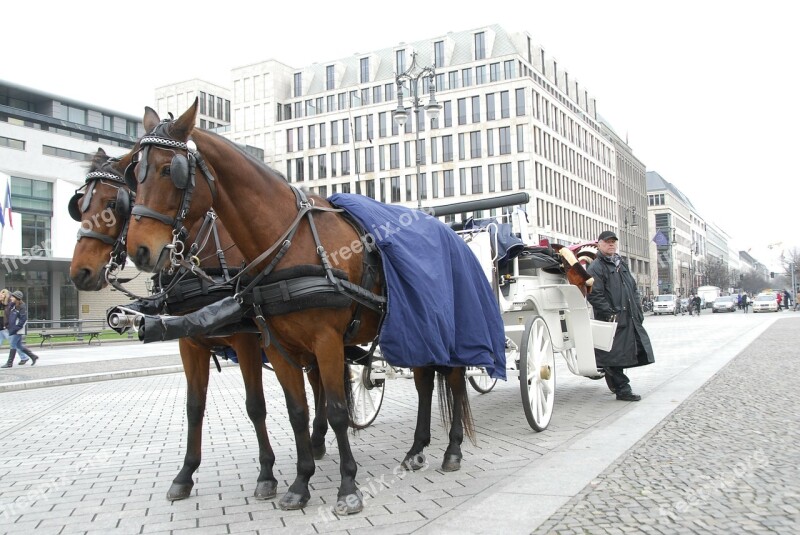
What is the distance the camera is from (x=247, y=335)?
15.9ft

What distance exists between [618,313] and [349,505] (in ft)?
Answer: 17.8

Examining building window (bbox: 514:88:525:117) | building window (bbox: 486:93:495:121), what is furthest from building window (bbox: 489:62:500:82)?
building window (bbox: 514:88:525:117)

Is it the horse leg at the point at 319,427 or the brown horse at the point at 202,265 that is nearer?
the brown horse at the point at 202,265

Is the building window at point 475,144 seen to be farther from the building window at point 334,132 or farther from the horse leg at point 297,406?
the horse leg at point 297,406

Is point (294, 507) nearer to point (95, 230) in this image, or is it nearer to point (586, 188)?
point (95, 230)

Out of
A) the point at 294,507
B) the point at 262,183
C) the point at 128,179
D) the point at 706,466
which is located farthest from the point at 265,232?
the point at 706,466

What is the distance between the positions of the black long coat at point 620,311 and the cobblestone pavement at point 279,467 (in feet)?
1.83

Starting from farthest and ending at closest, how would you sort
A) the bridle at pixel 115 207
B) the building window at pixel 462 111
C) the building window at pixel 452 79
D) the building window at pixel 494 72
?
the building window at pixel 452 79
the building window at pixel 462 111
the building window at pixel 494 72
the bridle at pixel 115 207

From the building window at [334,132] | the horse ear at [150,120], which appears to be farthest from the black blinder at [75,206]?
the building window at [334,132]

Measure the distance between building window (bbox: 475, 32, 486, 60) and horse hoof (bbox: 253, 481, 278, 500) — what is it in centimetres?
6672

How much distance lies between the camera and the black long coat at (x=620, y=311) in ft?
27.1

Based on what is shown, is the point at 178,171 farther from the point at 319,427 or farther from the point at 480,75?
the point at 480,75

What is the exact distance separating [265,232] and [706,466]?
352cm

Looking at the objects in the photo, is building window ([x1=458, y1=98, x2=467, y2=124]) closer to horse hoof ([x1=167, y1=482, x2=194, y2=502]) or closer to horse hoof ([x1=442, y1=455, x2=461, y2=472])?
horse hoof ([x1=442, y1=455, x2=461, y2=472])
